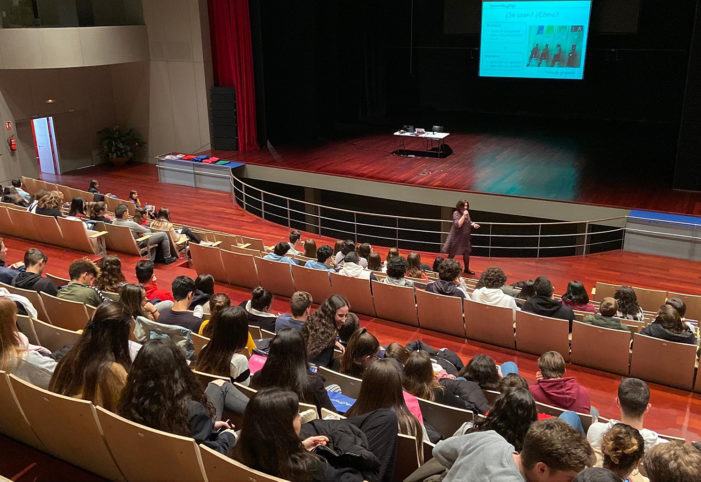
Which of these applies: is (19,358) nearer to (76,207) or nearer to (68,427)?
(68,427)

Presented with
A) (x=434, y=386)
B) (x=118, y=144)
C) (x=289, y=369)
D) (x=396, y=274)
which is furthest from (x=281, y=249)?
(x=118, y=144)

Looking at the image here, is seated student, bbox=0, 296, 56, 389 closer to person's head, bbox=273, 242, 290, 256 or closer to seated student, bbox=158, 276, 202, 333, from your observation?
seated student, bbox=158, 276, 202, 333

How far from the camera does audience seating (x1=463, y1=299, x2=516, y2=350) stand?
6465 mm

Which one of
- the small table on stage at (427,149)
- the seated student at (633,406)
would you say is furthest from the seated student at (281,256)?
the small table on stage at (427,149)

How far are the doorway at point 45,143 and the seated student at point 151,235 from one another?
8.23 metres

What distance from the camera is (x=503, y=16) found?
16.6 meters

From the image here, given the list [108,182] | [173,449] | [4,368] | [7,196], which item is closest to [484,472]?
[173,449]

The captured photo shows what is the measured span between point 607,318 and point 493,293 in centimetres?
111

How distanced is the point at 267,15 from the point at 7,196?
8.22 metres

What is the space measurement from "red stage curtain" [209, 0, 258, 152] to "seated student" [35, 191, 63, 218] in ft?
23.2

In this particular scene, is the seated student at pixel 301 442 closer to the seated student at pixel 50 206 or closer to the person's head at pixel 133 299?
the person's head at pixel 133 299

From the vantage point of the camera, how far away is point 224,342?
3.95 m

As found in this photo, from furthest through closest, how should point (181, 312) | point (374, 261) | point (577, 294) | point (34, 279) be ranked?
point (374, 261), point (577, 294), point (34, 279), point (181, 312)

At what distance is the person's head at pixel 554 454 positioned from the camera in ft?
7.86
